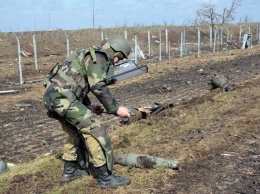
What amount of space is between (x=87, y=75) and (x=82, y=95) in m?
0.30

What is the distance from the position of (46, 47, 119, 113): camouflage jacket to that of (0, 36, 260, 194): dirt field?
1.10 metres

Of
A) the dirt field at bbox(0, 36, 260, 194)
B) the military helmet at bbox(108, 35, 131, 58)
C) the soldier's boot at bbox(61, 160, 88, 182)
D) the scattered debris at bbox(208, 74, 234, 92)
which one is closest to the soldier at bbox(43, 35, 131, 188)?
the military helmet at bbox(108, 35, 131, 58)

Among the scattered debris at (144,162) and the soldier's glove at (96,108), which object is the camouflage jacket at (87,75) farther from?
the scattered debris at (144,162)

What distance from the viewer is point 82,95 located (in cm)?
403

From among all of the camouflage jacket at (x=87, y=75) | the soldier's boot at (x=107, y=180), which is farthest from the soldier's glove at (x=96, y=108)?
the soldier's boot at (x=107, y=180)

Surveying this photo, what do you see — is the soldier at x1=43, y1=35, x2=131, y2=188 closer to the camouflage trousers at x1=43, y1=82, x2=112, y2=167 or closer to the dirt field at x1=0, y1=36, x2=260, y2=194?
the camouflage trousers at x1=43, y1=82, x2=112, y2=167

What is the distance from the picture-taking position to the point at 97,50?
385 cm

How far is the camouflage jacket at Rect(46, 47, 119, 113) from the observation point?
3.79 metres

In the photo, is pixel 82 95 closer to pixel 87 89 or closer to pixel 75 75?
pixel 87 89

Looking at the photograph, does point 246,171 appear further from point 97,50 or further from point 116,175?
point 97,50

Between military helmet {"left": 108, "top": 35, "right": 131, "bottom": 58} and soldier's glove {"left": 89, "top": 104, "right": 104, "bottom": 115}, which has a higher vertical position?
military helmet {"left": 108, "top": 35, "right": 131, "bottom": 58}

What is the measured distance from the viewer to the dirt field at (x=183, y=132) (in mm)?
4133

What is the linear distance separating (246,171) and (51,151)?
3.39 metres

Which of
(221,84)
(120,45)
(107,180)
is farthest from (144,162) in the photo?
(221,84)
